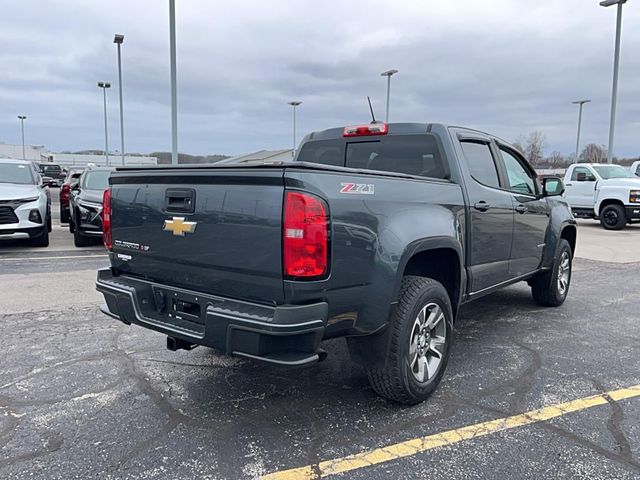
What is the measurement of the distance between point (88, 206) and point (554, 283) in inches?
321

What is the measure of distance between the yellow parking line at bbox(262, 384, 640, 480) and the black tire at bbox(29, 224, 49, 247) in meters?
8.89

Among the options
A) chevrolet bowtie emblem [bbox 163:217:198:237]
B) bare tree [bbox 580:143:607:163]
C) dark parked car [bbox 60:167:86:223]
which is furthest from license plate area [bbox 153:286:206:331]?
bare tree [bbox 580:143:607:163]

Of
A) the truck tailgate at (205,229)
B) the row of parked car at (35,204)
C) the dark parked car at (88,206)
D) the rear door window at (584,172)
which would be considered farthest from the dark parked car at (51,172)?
the rear door window at (584,172)

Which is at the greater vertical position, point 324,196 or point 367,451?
point 324,196

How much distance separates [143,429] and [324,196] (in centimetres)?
178

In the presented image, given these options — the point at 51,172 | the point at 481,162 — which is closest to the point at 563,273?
the point at 481,162

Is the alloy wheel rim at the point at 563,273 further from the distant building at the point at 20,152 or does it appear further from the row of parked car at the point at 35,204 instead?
the distant building at the point at 20,152

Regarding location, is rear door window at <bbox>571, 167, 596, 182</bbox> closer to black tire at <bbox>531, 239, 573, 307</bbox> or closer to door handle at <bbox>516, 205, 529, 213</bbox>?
black tire at <bbox>531, 239, 573, 307</bbox>

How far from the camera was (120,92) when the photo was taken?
74.3ft

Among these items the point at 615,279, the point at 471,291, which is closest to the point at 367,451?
the point at 471,291

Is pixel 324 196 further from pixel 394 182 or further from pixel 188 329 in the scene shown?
pixel 188 329

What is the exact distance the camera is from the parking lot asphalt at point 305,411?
272cm

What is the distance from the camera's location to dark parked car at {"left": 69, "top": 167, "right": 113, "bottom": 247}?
9758mm

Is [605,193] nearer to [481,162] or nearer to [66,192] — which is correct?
[481,162]
